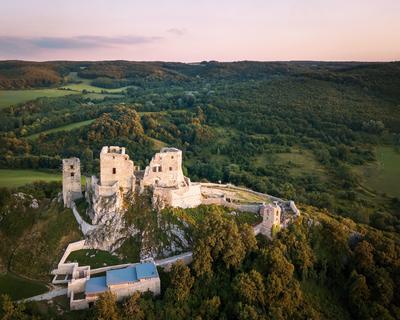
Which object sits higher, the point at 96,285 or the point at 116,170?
the point at 116,170

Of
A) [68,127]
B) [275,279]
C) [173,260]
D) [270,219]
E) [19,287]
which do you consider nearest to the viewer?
[19,287]

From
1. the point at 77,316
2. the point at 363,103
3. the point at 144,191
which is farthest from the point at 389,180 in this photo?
the point at 77,316

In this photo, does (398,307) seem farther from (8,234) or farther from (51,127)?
(51,127)

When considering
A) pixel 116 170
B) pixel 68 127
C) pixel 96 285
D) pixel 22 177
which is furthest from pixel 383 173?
pixel 68 127

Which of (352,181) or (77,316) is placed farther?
(352,181)

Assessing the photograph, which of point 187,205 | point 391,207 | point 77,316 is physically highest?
point 187,205

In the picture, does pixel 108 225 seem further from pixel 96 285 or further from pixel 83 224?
pixel 96 285
